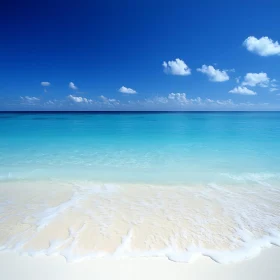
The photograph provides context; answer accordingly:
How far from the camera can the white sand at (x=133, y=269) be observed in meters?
2.51

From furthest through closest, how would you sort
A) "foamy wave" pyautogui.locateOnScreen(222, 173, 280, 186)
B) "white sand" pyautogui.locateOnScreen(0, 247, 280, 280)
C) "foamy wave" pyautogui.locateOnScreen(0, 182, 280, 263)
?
"foamy wave" pyautogui.locateOnScreen(222, 173, 280, 186), "foamy wave" pyautogui.locateOnScreen(0, 182, 280, 263), "white sand" pyautogui.locateOnScreen(0, 247, 280, 280)

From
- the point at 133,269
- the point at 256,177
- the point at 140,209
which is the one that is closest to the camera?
the point at 133,269

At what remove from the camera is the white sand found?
2506mm

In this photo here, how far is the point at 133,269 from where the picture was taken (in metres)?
2.60

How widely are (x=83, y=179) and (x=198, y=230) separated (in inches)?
162

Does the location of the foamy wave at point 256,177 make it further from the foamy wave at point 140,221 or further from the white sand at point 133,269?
the white sand at point 133,269

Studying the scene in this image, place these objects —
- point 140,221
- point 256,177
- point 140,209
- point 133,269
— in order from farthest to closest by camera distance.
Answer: point 256,177 < point 140,209 < point 140,221 < point 133,269

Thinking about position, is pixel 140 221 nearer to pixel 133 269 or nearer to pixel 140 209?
pixel 140 209

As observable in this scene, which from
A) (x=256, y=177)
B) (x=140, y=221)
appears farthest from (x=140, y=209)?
(x=256, y=177)

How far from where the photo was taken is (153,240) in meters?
3.19

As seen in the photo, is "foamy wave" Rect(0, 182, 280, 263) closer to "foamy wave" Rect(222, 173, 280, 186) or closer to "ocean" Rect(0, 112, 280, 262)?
"ocean" Rect(0, 112, 280, 262)

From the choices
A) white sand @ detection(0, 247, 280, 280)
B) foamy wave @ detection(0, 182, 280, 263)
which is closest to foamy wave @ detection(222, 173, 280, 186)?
foamy wave @ detection(0, 182, 280, 263)

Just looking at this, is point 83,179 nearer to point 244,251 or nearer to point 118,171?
point 118,171

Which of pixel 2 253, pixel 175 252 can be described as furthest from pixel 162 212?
pixel 2 253
